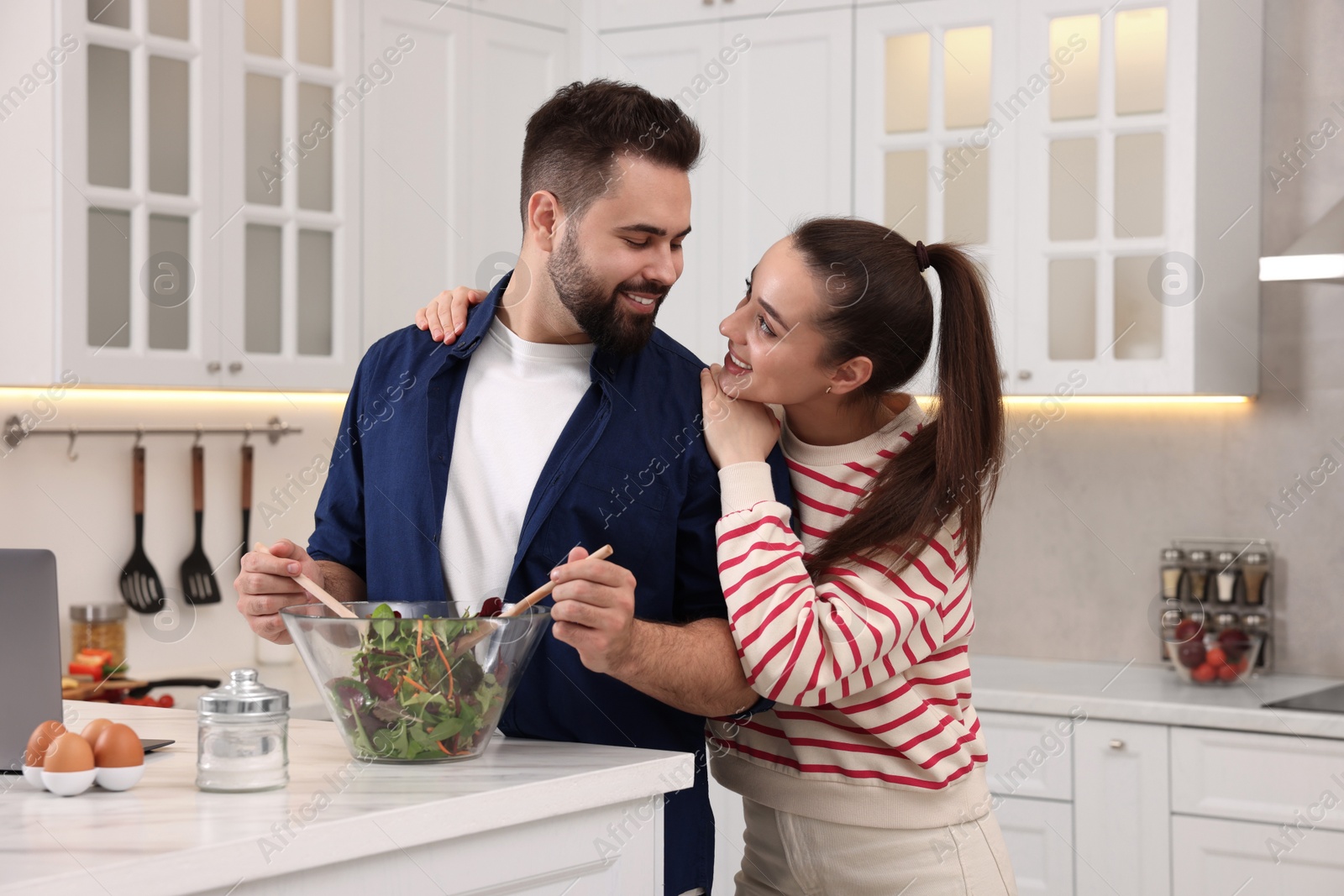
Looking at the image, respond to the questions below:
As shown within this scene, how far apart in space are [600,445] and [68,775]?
64cm

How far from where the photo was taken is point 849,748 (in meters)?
1.54

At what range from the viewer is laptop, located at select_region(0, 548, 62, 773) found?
3.97ft

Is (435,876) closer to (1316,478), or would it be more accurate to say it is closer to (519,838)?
(519,838)

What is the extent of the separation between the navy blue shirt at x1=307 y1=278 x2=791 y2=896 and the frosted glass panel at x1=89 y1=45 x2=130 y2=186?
1.26m

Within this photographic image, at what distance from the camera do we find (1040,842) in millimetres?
2834

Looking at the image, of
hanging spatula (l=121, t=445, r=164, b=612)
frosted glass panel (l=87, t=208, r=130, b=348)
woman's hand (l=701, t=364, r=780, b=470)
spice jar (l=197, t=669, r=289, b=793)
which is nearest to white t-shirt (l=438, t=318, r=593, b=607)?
woman's hand (l=701, t=364, r=780, b=470)

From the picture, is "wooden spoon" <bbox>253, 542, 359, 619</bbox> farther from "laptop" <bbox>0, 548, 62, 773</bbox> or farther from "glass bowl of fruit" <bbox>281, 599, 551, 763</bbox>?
"laptop" <bbox>0, 548, 62, 773</bbox>

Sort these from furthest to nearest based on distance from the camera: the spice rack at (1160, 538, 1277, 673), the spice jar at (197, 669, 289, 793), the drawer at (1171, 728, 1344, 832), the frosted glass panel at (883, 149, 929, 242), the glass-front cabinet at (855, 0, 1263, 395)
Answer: the frosted glass panel at (883, 149, 929, 242) < the spice rack at (1160, 538, 1277, 673) < the glass-front cabinet at (855, 0, 1263, 395) < the drawer at (1171, 728, 1344, 832) < the spice jar at (197, 669, 289, 793)

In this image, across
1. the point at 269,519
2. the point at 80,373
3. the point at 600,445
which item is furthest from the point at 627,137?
the point at 269,519

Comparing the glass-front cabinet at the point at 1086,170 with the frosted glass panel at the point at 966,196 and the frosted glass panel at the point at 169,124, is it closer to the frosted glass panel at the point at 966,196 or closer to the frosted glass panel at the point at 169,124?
the frosted glass panel at the point at 966,196

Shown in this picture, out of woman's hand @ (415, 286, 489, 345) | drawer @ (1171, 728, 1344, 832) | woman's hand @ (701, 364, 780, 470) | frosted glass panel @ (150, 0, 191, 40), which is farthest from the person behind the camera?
frosted glass panel @ (150, 0, 191, 40)

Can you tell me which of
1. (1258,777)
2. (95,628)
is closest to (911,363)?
(1258,777)

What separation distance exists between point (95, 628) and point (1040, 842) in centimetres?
198

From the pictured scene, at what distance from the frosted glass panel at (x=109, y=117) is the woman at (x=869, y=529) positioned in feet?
5.06
